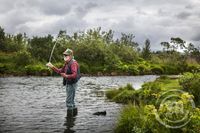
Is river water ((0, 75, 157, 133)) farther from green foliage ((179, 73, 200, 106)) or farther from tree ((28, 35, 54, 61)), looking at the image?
tree ((28, 35, 54, 61))

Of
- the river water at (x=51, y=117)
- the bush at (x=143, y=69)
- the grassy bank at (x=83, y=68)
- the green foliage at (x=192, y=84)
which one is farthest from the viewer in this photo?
the bush at (x=143, y=69)

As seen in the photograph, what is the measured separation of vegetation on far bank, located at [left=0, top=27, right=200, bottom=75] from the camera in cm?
7638

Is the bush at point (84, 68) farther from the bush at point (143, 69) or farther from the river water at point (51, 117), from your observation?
the river water at point (51, 117)

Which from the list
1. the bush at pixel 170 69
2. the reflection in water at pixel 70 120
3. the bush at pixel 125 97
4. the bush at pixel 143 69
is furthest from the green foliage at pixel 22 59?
the reflection in water at pixel 70 120

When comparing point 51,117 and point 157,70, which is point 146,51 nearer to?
point 157,70

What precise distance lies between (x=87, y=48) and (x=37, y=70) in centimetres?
2139

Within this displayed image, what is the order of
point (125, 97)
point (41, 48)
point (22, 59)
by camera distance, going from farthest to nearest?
point (41, 48) < point (22, 59) < point (125, 97)

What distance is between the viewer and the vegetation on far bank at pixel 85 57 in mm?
76375

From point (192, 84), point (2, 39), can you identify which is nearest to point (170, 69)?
point (2, 39)

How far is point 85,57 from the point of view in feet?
299

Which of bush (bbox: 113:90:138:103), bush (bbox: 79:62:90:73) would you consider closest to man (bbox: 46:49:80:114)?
bush (bbox: 113:90:138:103)

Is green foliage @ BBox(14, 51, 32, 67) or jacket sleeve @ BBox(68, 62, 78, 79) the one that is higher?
green foliage @ BBox(14, 51, 32, 67)

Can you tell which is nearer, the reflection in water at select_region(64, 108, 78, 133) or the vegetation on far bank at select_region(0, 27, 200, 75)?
the reflection in water at select_region(64, 108, 78, 133)

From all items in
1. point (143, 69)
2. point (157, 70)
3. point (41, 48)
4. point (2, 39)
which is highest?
point (2, 39)
